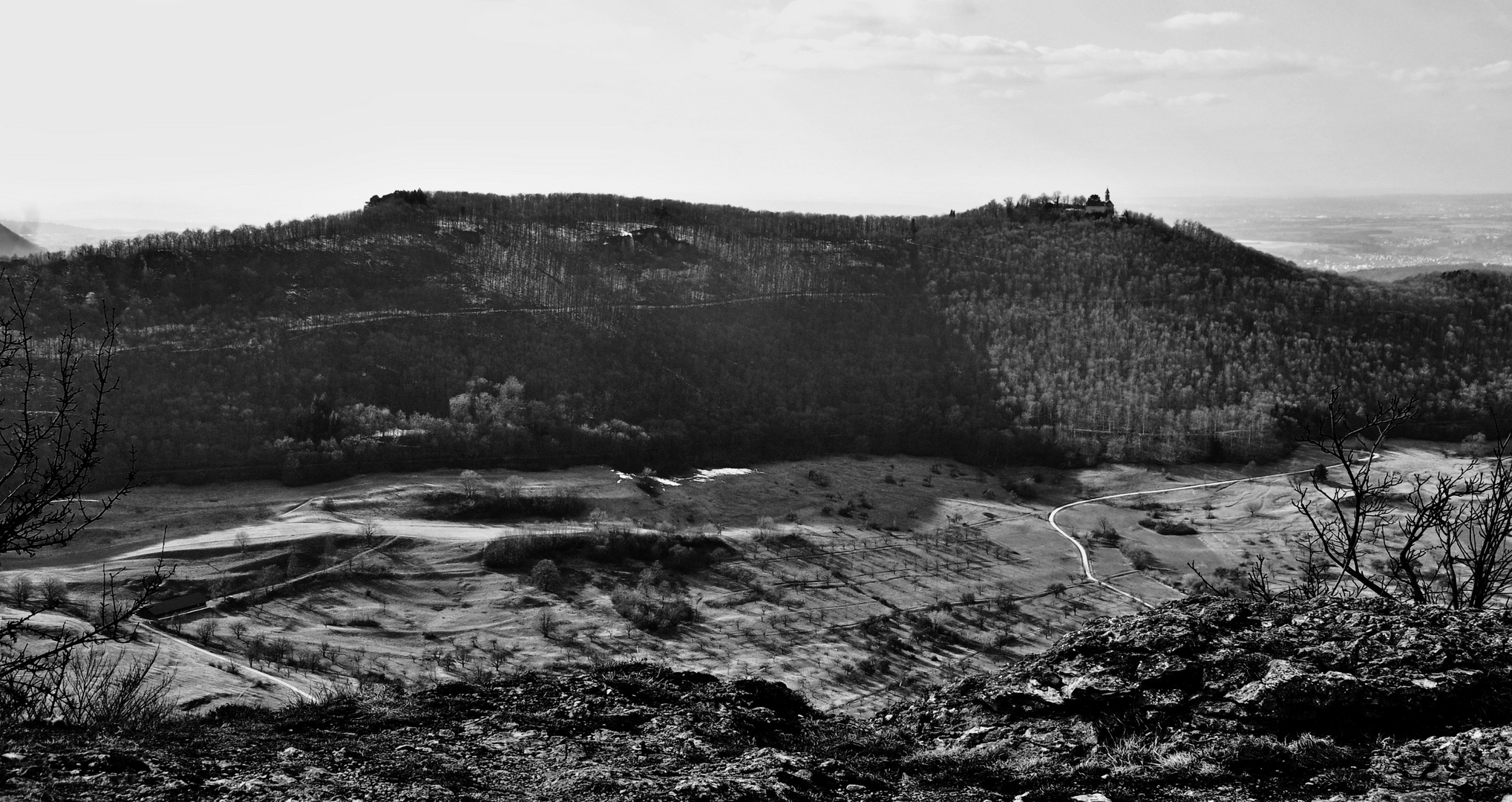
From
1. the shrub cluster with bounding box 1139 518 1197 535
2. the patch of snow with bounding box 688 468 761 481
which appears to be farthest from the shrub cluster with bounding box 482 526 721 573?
the shrub cluster with bounding box 1139 518 1197 535

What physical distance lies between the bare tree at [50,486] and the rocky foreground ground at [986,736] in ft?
3.43

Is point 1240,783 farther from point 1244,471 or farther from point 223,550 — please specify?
point 1244,471

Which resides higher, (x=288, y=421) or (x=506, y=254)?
(x=506, y=254)

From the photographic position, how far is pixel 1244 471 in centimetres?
5619

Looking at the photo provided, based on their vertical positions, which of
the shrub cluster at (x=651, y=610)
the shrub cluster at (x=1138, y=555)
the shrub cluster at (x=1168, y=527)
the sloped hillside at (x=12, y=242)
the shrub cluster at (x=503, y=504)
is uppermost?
the sloped hillside at (x=12, y=242)

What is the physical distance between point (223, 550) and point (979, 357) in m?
45.5

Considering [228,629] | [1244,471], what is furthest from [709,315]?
[228,629]

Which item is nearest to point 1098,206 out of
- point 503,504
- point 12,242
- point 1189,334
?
point 1189,334

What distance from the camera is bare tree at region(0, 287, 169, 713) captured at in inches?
356

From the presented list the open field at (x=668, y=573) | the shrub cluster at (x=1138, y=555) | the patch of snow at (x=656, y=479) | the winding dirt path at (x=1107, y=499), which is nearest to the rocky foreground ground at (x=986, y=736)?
the open field at (x=668, y=573)

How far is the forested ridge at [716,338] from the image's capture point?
175 ft

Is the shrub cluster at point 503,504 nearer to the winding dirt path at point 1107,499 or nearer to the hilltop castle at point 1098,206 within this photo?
the winding dirt path at point 1107,499

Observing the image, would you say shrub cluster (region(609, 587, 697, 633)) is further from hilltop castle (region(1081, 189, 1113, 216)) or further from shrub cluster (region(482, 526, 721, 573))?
hilltop castle (region(1081, 189, 1113, 216))

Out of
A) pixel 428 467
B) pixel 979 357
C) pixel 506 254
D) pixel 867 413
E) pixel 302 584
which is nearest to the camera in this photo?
pixel 302 584
